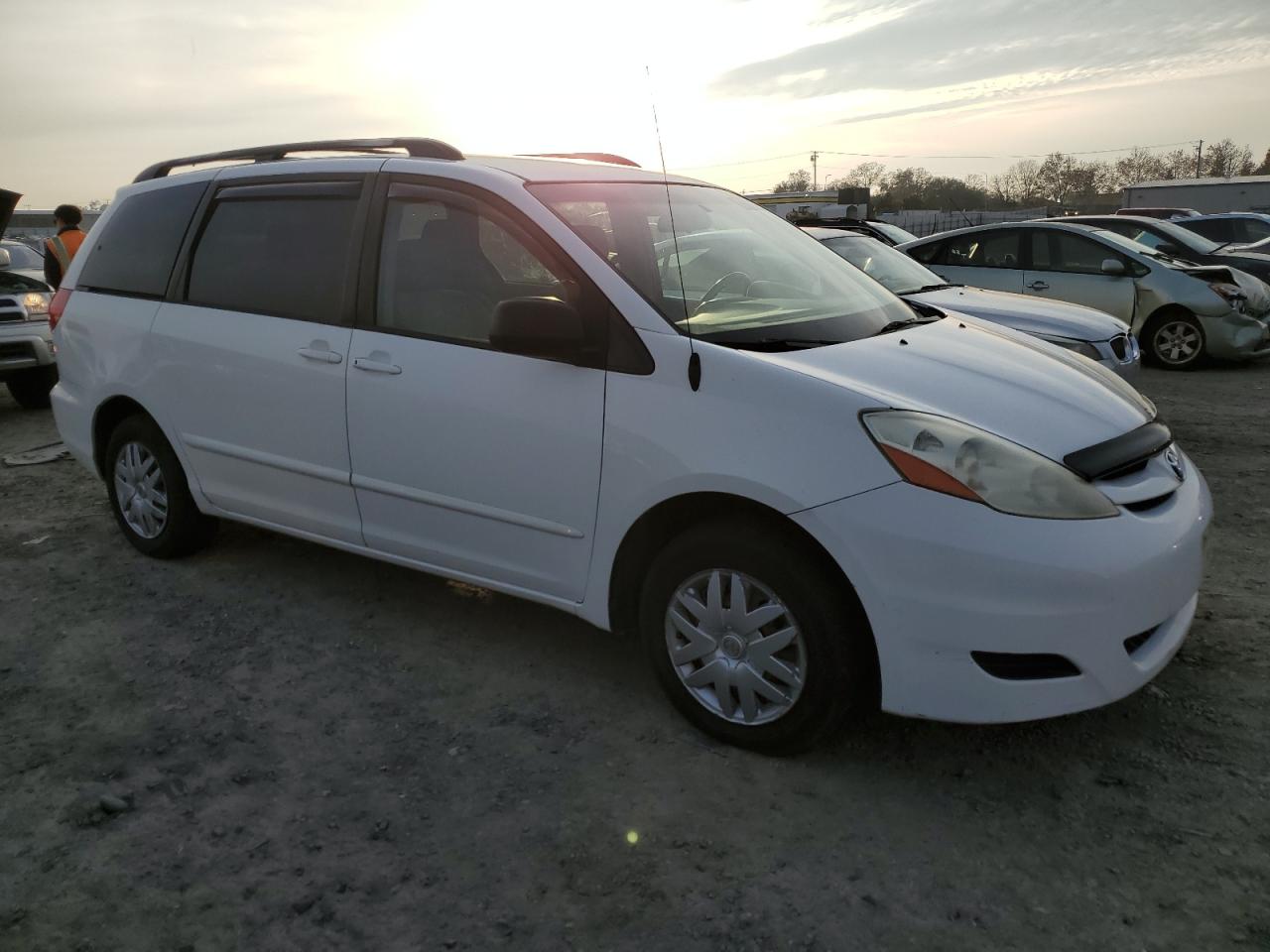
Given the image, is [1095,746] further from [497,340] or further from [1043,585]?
[497,340]

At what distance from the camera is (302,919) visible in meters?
2.34

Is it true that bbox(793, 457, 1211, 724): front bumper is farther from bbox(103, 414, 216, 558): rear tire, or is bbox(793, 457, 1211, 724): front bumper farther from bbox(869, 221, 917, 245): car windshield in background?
bbox(869, 221, 917, 245): car windshield in background

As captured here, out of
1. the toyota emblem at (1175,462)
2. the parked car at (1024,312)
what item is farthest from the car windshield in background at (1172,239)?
the toyota emblem at (1175,462)

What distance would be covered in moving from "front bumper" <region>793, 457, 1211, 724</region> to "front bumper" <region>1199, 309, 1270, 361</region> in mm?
8467

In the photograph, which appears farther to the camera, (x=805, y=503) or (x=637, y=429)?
(x=637, y=429)

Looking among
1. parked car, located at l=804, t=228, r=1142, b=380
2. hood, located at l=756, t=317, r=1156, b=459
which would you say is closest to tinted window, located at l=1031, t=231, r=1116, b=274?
parked car, located at l=804, t=228, r=1142, b=380

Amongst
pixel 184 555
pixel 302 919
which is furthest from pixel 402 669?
pixel 184 555

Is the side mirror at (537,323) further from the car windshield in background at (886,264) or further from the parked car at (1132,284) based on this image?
the parked car at (1132,284)

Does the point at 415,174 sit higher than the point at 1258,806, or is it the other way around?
the point at 415,174

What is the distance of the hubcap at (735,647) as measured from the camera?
2.78 metres

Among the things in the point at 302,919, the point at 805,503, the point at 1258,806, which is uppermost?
the point at 805,503

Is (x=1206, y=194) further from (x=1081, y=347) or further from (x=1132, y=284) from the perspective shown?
(x=1081, y=347)

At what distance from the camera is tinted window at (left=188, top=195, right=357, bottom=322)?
3.77 meters

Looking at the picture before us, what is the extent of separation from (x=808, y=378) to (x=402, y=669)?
6.15 ft
